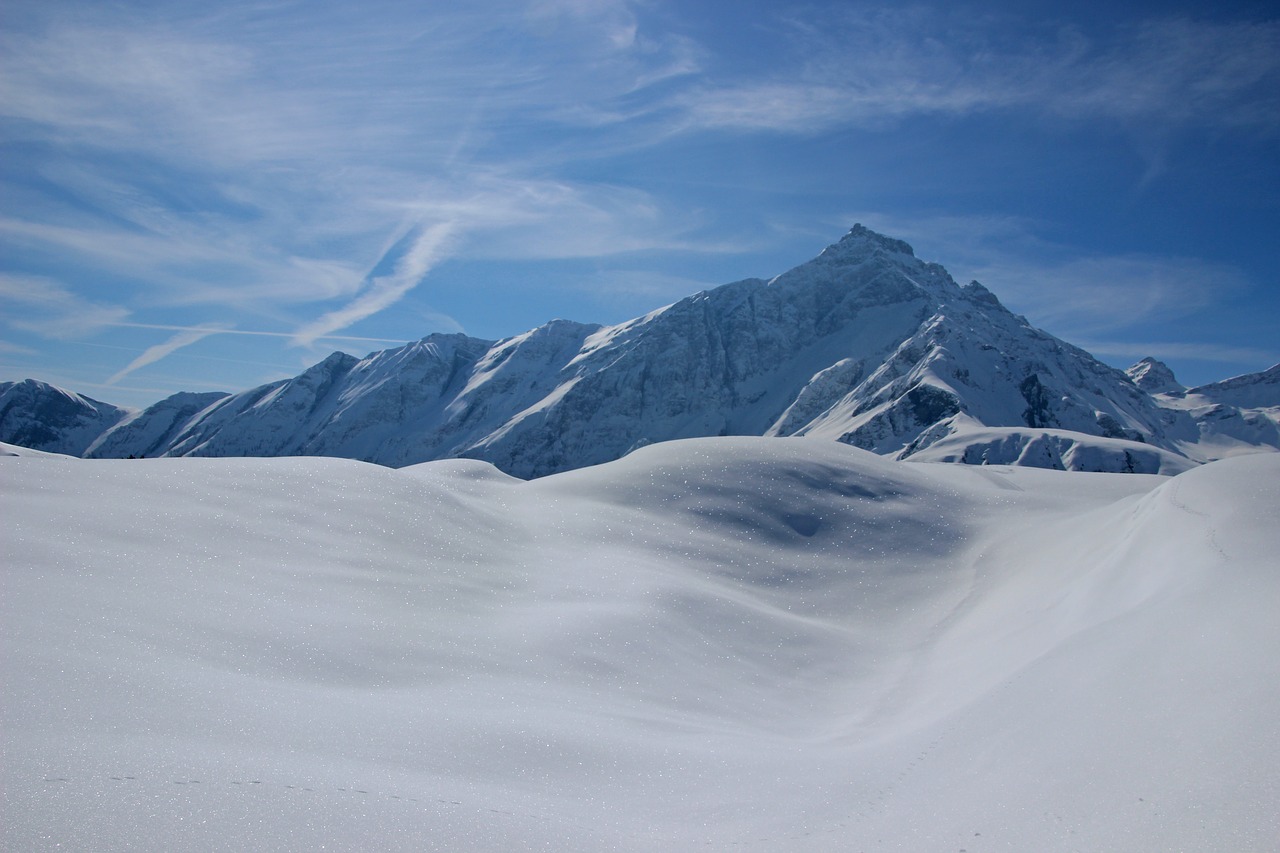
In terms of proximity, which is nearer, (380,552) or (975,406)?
(380,552)

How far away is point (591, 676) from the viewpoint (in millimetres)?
13648

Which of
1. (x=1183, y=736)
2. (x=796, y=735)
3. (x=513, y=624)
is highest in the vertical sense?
(x=1183, y=736)

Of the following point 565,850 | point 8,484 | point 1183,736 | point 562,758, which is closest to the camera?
point 565,850

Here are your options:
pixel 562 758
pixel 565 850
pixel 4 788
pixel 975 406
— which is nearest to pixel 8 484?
pixel 4 788

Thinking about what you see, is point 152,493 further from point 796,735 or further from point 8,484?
point 796,735

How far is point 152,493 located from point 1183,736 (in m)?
19.4

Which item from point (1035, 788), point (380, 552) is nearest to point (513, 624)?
point (380, 552)

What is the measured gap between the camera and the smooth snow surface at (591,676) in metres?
6.77

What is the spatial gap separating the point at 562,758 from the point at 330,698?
125 inches

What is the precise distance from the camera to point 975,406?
187250 millimetres

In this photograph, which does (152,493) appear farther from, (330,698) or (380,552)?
(330,698)

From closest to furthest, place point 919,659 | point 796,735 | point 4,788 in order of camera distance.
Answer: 1. point 4,788
2. point 796,735
3. point 919,659

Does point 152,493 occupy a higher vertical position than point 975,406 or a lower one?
lower

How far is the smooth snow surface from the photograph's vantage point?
6.77 meters
